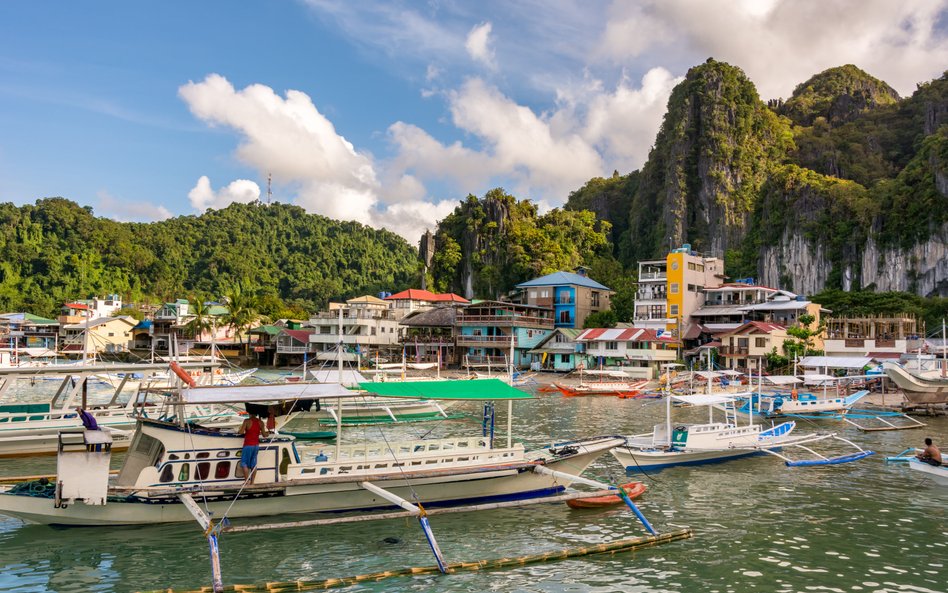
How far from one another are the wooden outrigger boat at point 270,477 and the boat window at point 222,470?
25 millimetres

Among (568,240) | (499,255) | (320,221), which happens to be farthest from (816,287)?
(320,221)

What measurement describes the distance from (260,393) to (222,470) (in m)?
2.11

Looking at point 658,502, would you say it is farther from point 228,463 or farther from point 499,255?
point 499,255

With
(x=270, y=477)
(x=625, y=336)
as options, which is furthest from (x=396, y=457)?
(x=625, y=336)

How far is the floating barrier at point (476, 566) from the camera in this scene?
483 inches

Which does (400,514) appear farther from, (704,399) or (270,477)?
(704,399)

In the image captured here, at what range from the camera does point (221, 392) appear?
16.3 m

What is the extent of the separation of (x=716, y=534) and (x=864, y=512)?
531 cm

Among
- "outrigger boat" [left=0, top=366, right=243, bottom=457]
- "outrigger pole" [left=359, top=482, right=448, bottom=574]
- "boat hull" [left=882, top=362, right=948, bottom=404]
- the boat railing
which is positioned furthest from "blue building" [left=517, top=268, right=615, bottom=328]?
"outrigger pole" [left=359, top=482, right=448, bottom=574]

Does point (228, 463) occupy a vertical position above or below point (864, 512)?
above

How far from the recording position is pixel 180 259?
119 meters

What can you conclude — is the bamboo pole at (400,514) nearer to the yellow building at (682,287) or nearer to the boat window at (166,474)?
the boat window at (166,474)

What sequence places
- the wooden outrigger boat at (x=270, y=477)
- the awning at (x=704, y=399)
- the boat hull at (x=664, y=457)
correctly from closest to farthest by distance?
the wooden outrigger boat at (x=270, y=477) → the boat hull at (x=664, y=457) → the awning at (x=704, y=399)

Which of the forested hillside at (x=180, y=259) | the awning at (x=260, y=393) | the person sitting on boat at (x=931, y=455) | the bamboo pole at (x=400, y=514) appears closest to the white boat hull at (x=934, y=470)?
the person sitting on boat at (x=931, y=455)
